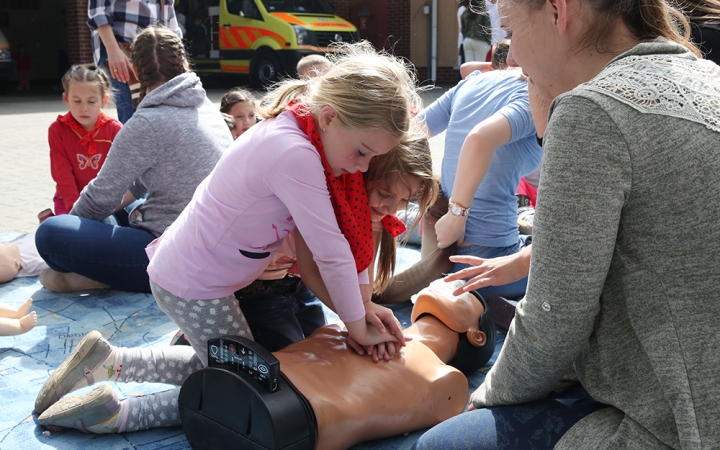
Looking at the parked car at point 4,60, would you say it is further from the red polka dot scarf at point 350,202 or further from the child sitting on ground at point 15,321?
the red polka dot scarf at point 350,202

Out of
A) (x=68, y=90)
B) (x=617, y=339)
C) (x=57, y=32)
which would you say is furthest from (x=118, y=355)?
(x=57, y=32)

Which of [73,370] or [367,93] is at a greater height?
[367,93]

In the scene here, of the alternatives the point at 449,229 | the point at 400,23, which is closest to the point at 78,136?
the point at 449,229

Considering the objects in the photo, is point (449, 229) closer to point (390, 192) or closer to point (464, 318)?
point (464, 318)

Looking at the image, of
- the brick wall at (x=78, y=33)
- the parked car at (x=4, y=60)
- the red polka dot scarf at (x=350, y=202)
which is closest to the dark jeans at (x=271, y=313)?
the red polka dot scarf at (x=350, y=202)

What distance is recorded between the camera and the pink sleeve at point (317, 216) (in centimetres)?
170

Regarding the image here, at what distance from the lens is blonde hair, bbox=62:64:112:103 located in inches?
144

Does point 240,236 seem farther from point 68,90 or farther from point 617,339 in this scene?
point 68,90

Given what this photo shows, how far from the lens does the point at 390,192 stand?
2033 mm

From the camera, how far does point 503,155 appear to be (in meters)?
2.76

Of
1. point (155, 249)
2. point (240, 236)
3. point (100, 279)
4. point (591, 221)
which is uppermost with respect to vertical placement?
point (591, 221)

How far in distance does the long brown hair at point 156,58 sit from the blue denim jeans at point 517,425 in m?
2.08

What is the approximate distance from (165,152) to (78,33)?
11846mm

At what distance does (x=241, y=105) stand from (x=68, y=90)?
3.40ft
